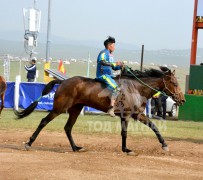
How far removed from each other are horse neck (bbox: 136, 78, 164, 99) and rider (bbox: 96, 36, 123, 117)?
0.71 m

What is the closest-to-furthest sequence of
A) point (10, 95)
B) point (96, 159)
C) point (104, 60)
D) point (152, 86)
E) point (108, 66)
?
point (96, 159) < point (104, 60) < point (108, 66) < point (152, 86) < point (10, 95)

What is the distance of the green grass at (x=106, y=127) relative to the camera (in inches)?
672

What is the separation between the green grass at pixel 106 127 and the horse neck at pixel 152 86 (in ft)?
11.0

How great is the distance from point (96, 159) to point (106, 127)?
25.1ft

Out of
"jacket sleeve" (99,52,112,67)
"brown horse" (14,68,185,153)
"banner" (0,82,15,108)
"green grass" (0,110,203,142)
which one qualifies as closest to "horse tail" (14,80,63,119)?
"brown horse" (14,68,185,153)

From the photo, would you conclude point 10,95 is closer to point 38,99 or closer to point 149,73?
point 38,99

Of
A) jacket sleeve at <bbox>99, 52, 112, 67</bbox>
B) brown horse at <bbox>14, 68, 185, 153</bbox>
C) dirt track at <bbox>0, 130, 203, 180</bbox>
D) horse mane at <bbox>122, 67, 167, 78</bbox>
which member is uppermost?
jacket sleeve at <bbox>99, 52, 112, 67</bbox>

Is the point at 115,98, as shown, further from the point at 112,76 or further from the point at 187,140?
the point at 187,140

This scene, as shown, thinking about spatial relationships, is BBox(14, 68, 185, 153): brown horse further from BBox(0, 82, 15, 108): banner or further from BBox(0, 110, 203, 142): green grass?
BBox(0, 82, 15, 108): banner

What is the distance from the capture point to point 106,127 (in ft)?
61.2

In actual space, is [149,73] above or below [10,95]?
above

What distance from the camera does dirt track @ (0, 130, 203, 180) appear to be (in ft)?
30.8

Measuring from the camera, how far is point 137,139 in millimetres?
15672

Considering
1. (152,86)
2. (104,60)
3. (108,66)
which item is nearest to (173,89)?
(152,86)
